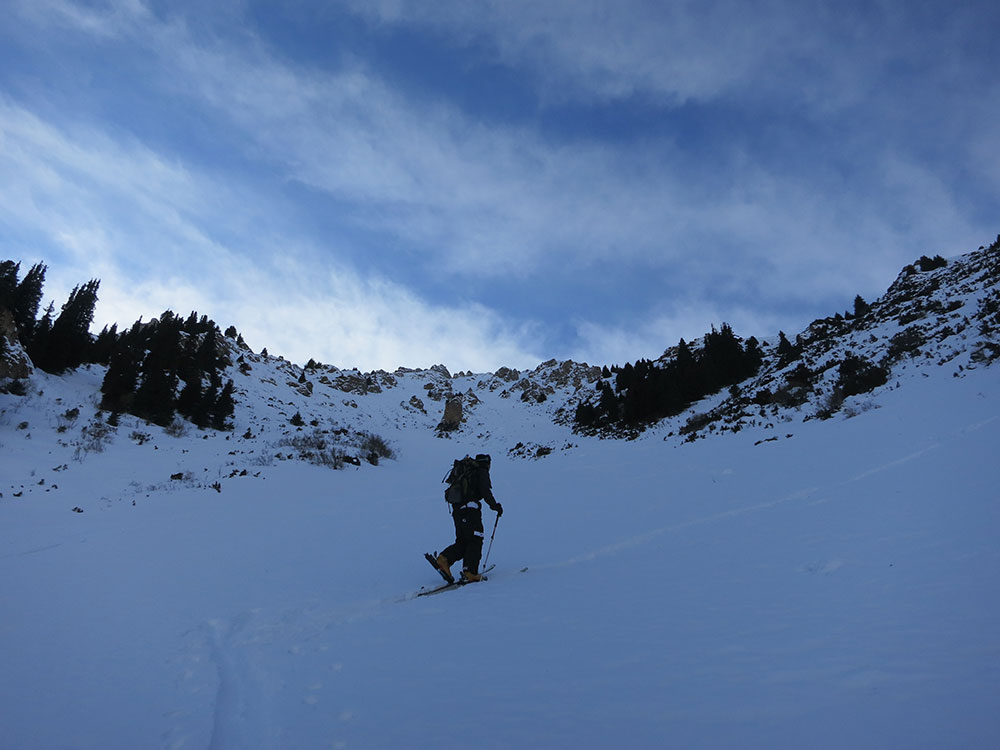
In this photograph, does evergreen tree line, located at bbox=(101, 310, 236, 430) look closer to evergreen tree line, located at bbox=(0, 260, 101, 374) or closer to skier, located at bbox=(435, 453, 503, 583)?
evergreen tree line, located at bbox=(0, 260, 101, 374)

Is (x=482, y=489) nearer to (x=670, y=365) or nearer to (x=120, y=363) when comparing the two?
(x=120, y=363)

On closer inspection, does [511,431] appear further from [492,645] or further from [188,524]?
[492,645]

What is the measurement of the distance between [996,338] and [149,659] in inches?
753

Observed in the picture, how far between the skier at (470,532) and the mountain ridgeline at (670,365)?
469 inches

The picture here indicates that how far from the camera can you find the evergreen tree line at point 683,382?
27.6m

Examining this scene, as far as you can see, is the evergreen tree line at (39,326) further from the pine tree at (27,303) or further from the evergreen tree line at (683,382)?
the evergreen tree line at (683,382)

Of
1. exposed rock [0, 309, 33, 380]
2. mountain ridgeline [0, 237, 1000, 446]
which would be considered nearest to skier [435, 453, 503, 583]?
mountain ridgeline [0, 237, 1000, 446]

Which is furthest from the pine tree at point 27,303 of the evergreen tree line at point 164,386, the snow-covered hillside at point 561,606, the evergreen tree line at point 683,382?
the evergreen tree line at point 683,382

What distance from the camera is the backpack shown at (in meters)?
6.06

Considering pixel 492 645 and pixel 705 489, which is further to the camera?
pixel 705 489

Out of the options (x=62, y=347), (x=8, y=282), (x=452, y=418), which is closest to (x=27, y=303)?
(x=8, y=282)

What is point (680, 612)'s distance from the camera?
3.55 meters

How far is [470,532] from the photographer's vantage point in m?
6.08

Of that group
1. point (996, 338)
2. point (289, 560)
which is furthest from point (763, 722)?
point (996, 338)
